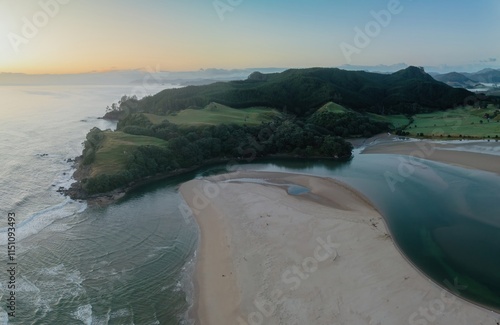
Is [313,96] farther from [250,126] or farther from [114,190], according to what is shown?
[114,190]

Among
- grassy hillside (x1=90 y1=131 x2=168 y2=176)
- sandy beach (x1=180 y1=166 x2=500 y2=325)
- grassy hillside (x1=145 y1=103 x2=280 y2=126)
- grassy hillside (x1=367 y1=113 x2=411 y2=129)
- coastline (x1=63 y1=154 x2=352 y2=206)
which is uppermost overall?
sandy beach (x1=180 y1=166 x2=500 y2=325)

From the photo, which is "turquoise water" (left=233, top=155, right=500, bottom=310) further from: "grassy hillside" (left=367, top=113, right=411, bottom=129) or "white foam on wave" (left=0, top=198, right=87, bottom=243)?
"grassy hillside" (left=367, top=113, right=411, bottom=129)

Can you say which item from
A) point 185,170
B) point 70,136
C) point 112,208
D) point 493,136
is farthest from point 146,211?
point 493,136

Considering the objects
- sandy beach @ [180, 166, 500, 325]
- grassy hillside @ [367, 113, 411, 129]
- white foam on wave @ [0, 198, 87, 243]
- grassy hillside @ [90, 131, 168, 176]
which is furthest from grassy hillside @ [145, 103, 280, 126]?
sandy beach @ [180, 166, 500, 325]

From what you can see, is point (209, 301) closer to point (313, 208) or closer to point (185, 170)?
point (313, 208)

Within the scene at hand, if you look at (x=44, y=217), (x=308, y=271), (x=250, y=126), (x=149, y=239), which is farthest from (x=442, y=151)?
(x=44, y=217)

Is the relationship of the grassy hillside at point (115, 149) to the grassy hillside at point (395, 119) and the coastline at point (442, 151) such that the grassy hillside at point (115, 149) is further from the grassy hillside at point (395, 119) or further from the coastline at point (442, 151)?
the grassy hillside at point (395, 119)
